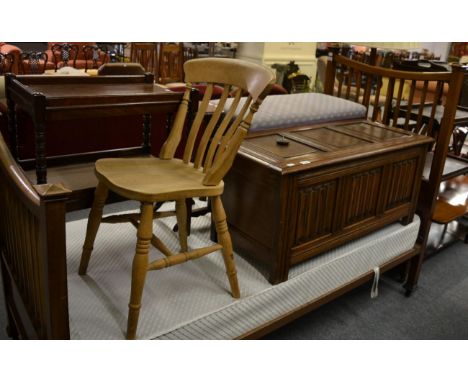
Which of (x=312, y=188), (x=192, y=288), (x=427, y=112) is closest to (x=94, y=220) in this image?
(x=192, y=288)

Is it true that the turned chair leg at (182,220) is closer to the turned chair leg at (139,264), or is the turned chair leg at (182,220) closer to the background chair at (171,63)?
the turned chair leg at (139,264)

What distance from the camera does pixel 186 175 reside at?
1.68m

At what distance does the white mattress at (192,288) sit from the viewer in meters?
1.57

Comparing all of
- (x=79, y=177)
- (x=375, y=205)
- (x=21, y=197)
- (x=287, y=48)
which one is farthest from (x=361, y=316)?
(x=287, y=48)

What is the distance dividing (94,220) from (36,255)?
520mm

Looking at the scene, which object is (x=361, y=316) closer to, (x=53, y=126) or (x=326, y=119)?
(x=326, y=119)

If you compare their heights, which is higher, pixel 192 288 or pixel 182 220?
pixel 182 220

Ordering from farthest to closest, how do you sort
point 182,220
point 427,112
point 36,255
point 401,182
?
point 427,112, point 401,182, point 182,220, point 36,255

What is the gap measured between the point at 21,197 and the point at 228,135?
26.1 inches

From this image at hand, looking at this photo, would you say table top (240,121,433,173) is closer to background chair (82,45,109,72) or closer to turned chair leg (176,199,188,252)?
turned chair leg (176,199,188,252)

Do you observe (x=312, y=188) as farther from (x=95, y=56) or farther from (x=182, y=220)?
(x=95, y=56)

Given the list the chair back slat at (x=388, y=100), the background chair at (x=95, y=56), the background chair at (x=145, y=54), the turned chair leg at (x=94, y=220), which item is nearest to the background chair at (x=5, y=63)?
the background chair at (x=95, y=56)

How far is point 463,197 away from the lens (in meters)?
3.02

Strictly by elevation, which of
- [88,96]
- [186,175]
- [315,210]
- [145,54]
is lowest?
[315,210]
